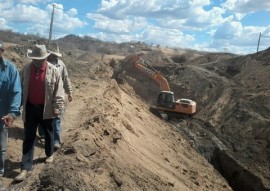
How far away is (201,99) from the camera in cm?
2584

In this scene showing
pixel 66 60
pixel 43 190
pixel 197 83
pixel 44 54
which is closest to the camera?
pixel 43 190

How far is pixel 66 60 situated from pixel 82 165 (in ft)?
60.0

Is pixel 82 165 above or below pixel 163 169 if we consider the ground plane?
above

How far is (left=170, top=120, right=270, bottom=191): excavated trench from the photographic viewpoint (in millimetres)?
15023

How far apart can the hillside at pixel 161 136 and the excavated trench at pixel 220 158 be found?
1.5 inches

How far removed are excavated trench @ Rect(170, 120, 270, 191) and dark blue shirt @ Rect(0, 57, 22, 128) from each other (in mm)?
10600

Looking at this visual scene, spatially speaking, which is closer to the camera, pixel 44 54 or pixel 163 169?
pixel 44 54

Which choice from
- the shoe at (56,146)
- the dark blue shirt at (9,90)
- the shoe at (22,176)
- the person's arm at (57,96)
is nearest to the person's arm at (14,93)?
the dark blue shirt at (9,90)

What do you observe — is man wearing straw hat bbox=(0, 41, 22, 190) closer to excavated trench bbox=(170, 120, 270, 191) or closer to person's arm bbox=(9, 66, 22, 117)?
person's arm bbox=(9, 66, 22, 117)

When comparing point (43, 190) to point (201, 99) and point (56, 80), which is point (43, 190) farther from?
point (201, 99)

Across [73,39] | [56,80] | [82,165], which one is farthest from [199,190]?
[73,39]

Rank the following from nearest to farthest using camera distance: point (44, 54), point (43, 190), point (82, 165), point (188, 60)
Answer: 1. point (43, 190)
2. point (44, 54)
3. point (82, 165)
4. point (188, 60)

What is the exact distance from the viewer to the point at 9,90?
589 centimetres

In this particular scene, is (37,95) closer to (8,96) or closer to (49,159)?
(8,96)
